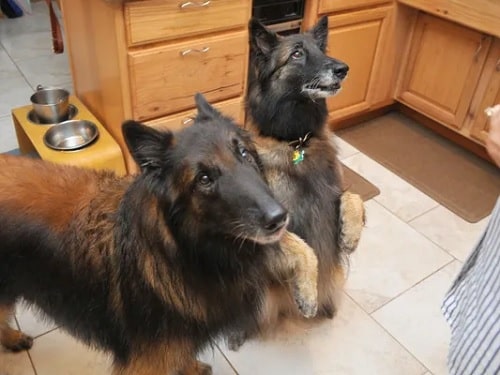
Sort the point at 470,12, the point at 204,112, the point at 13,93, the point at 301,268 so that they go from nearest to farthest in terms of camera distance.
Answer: the point at 204,112, the point at 301,268, the point at 470,12, the point at 13,93

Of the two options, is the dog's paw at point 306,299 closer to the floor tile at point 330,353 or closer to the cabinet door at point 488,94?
the floor tile at point 330,353

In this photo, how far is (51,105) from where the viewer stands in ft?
7.89

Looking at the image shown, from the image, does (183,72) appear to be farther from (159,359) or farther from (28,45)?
(28,45)

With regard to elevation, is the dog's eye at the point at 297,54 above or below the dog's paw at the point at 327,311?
above

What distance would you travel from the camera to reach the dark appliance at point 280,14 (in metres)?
2.30

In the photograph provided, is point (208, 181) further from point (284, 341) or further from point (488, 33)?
point (488, 33)

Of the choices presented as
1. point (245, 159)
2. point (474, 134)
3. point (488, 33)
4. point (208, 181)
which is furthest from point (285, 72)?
point (474, 134)

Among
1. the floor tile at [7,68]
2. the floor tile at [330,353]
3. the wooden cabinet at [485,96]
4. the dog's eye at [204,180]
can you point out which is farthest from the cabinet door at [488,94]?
the floor tile at [7,68]

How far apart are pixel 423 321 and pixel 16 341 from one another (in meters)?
1.58

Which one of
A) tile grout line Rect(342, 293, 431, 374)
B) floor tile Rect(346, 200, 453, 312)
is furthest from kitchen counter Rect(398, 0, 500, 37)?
tile grout line Rect(342, 293, 431, 374)

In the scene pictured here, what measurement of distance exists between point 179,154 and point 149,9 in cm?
105

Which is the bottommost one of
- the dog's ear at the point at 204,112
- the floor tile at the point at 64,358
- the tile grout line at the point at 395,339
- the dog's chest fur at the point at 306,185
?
the floor tile at the point at 64,358

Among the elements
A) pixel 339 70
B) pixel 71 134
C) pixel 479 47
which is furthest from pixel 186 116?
pixel 479 47

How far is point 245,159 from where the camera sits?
1118mm
